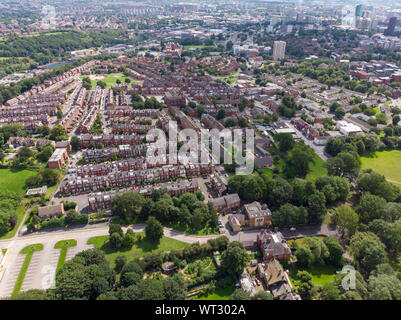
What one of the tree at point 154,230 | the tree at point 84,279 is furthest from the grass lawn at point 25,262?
the tree at point 154,230

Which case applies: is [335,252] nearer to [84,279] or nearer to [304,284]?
[304,284]

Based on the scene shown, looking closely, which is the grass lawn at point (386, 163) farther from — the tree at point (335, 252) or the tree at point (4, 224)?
the tree at point (4, 224)

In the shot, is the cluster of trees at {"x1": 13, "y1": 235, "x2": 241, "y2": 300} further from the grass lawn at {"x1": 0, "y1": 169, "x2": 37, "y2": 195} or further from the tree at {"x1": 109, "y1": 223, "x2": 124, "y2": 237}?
the grass lawn at {"x1": 0, "y1": 169, "x2": 37, "y2": 195}

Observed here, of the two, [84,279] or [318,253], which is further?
[318,253]

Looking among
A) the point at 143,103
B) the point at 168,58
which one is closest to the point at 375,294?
the point at 143,103

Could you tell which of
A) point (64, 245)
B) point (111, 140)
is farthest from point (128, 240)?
point (111, 140)

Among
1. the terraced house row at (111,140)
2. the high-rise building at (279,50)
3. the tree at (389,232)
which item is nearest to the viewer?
the tree at (389,232)
